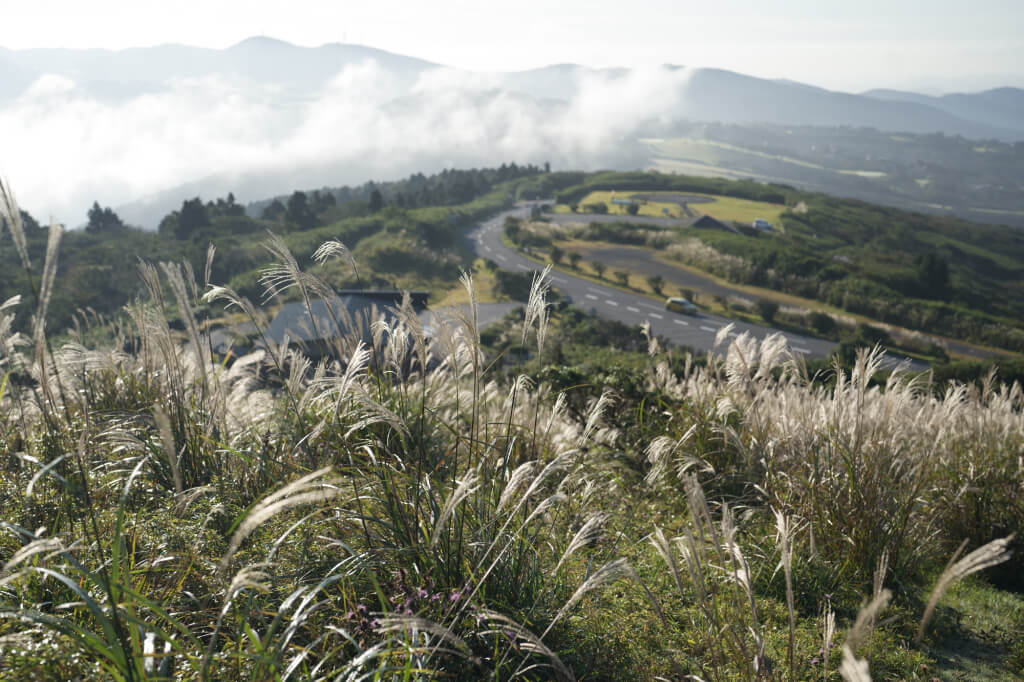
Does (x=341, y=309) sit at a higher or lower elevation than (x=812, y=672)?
higher

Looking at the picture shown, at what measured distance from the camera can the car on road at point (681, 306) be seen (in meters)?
44.9

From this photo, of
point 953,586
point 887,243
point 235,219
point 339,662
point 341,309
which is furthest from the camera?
point 887,243

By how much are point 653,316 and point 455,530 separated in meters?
42.9

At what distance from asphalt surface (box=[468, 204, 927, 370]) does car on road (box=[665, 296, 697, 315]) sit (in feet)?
1.62

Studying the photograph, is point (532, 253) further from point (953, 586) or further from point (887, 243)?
point (953, 586)

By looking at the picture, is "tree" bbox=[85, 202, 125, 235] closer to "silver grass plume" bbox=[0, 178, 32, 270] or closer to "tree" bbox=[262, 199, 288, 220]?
"tree" bbox=[262, 199, 288, 220]

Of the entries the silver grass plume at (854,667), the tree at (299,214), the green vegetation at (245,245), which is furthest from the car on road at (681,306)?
the tree at (299,214)

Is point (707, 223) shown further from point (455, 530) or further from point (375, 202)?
point (455, 530)

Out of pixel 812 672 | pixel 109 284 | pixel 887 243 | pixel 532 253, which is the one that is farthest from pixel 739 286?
pixel 109 284

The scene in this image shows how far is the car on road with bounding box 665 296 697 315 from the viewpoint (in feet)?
147

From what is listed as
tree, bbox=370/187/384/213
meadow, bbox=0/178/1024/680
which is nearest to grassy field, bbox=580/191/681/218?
tree, bbox=370/187/384/213

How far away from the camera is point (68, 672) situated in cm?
210

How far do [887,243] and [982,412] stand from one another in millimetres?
91016

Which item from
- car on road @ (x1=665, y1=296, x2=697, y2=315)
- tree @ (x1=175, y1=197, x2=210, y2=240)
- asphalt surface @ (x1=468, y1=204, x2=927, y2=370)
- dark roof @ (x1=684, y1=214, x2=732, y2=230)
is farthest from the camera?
dark roof @ (x1=684, y1=214, x2=732, y2=230)
